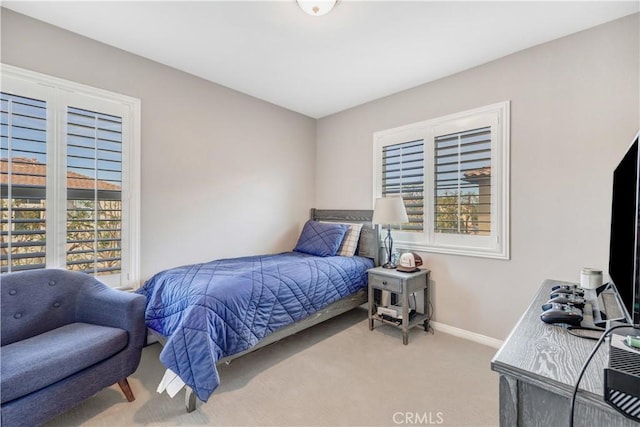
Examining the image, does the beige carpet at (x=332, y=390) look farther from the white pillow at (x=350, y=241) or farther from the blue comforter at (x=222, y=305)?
the white pillow at (x=350, y=241)

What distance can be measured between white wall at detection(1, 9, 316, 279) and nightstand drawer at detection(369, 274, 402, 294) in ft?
4.51

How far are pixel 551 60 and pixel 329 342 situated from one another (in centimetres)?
293

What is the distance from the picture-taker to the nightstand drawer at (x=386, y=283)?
Answer: 2.62 meters

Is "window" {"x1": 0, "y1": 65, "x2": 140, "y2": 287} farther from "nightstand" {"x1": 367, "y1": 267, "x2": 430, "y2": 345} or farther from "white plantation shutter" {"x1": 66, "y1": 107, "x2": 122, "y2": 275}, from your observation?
"nightstand" {"x1": 367, "y1": 267, "x2": 430, "y2": 345}

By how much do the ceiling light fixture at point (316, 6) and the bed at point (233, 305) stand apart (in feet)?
6.06

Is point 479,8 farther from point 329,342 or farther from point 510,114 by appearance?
point 329,342

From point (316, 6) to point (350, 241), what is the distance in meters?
2.25

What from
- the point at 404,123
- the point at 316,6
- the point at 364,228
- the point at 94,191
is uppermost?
the point at 316,6

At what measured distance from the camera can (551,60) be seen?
2215 millimetres

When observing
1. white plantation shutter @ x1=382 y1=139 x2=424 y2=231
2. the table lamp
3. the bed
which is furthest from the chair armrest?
white plantation shutter @ x1=382 y1=139 x2=424 y2=231

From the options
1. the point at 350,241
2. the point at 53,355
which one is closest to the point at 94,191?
the point at 53,355

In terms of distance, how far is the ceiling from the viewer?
188 cm

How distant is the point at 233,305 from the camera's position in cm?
187

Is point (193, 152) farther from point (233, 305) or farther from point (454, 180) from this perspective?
point (454, 180)
